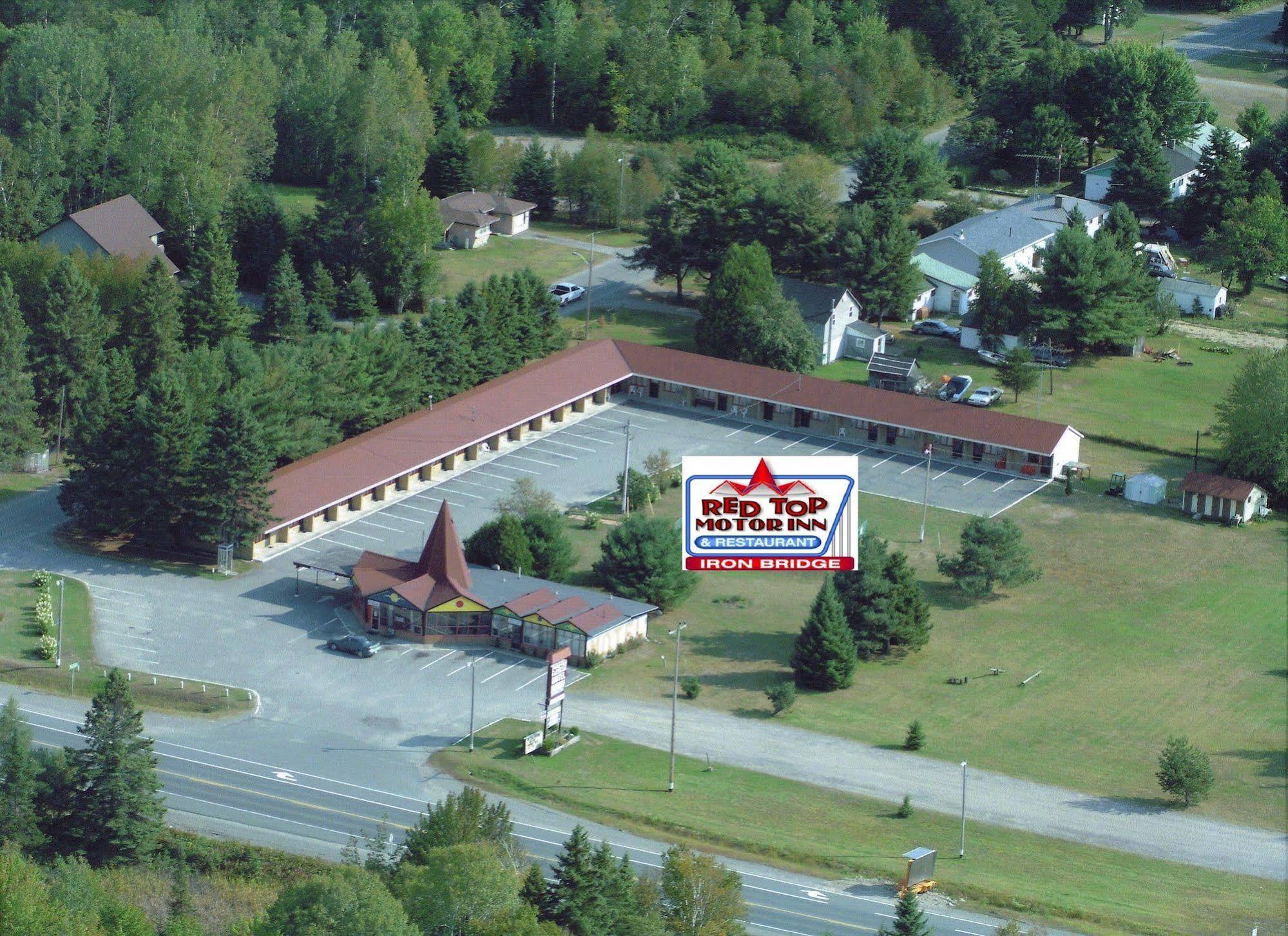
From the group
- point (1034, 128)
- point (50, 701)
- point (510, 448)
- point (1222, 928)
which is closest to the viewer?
point (1222, 928)

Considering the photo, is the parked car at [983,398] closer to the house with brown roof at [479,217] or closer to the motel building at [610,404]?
the motel building at [610,404]

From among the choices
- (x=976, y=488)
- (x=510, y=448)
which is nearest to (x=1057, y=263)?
(x=976, y=488)

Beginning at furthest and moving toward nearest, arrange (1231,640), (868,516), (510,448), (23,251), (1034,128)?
(1034,128) → (23,251) → (510,448) → (868,516) → (1231,640)

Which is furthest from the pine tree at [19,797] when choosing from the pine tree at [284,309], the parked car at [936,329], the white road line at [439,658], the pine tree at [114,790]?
the parked car at [936,329]

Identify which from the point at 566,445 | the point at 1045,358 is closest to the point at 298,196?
the point at 566,445

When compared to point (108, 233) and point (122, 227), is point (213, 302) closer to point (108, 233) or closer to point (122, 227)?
point (108, 233)

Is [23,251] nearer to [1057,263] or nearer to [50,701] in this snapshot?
[50,701]
